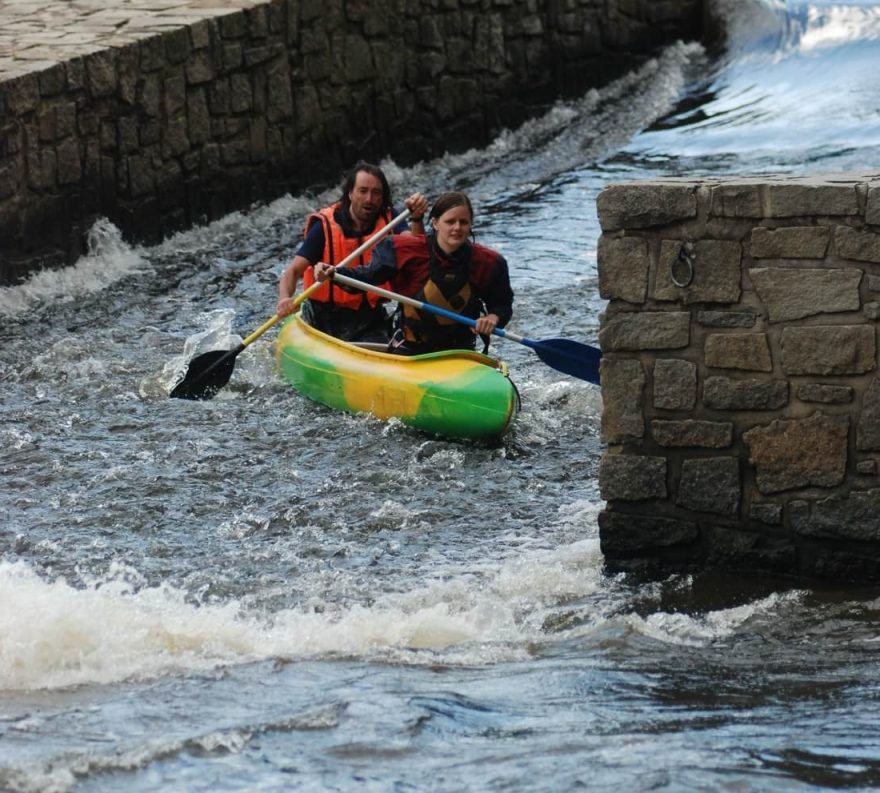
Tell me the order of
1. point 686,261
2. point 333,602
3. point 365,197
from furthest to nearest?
point 365,197 < point 333,602 < point 686,261

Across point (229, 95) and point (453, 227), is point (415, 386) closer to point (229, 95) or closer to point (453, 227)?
point (453, 227)

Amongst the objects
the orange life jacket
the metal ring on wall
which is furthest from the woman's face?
the metal ring on wall

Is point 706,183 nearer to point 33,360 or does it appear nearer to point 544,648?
point 544,648

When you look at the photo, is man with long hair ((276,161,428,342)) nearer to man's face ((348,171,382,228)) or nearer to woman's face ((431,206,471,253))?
man's face ((348,171,382,228))

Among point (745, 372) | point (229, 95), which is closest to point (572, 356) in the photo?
point (745, 372)

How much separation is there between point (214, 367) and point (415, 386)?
1.20 metres

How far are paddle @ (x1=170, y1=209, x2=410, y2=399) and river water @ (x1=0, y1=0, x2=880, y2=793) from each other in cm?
10

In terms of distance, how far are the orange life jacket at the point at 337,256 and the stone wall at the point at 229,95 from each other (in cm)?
235

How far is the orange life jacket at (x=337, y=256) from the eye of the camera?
795 centimetres

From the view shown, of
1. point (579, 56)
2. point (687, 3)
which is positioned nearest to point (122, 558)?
point (579, 56)

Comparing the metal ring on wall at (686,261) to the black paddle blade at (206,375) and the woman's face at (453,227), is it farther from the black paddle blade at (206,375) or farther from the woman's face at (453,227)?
the black paddle blade at (206,375)

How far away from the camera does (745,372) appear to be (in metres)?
5.00

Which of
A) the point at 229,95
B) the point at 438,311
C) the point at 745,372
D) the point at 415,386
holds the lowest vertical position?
the point at 415,386

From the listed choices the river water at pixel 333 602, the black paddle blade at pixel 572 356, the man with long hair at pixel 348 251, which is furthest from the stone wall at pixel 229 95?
the black paddle blade at pixel 572 356
